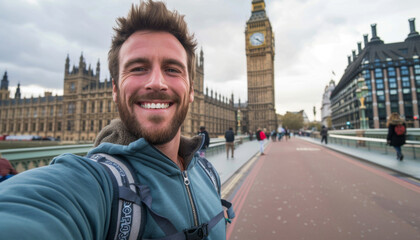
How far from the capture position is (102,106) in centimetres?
3866

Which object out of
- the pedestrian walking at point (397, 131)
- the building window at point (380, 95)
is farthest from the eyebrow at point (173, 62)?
the building window at point (380, 95)

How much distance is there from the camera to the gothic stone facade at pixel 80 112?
38062 mm

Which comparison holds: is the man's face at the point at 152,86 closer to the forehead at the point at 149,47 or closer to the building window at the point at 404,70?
the forehead at the point at 149,47

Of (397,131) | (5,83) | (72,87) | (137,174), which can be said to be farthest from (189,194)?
(5,83)

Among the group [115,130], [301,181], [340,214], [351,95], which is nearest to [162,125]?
[115,130]

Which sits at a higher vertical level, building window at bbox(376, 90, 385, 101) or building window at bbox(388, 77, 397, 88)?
building window at bbox(388, 77, 397, 88)

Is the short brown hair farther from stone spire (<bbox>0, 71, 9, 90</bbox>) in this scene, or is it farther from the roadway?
stone spire (<bbox>0, 71, 9, 90</bbox>)

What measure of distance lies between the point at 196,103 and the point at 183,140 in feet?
124

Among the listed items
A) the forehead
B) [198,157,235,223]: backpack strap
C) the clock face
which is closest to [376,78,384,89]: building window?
the clock face

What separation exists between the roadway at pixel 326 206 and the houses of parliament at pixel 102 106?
2292 cm

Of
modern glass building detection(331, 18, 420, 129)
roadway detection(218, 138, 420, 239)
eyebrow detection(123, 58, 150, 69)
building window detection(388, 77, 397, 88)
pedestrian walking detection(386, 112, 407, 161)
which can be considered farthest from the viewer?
building window detection(388, 77, 397, 88)

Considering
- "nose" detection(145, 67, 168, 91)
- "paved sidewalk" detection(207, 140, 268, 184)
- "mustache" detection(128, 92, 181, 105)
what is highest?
"nose" detection(145, 67, 168, 91)

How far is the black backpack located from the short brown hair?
568mm

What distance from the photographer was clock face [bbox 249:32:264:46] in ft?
190
